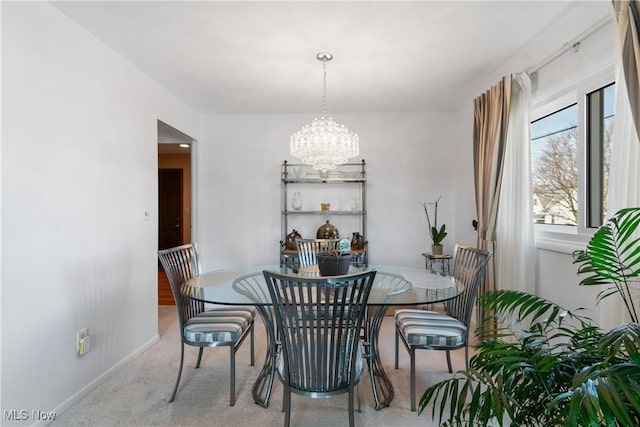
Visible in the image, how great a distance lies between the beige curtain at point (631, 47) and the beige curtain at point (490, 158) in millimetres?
1014

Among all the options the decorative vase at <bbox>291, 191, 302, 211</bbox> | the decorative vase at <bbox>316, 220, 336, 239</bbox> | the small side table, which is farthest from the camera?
the decorative vase at <bbox>291, 191, 302, 211</bbox>

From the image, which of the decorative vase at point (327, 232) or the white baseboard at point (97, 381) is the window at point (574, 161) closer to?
the decorative vase at point (327, 232)

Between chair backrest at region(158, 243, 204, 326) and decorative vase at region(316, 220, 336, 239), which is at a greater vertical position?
decorative vase at region(316, 220, 336, 239)

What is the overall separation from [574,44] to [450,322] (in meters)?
1.95

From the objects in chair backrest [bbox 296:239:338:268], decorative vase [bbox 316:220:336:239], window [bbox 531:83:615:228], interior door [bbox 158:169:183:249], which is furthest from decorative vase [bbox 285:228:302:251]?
interior door [bbox 158:169:183:249]

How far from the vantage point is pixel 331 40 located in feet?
7.36

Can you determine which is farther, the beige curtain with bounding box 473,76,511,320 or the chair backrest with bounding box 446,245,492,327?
the beige curtain with bounding box 473,76,511,320

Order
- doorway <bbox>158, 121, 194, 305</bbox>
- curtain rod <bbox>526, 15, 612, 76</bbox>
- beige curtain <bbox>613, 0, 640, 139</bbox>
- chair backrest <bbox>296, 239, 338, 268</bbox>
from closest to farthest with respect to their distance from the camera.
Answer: beige curtain <bbox>613, 0, 640, 139</bbox> → curtain rod <bbox>526, 15, 612, 76</bbox> → chair backrest <bbox>296, 239, 338, 268</bbox> → doorway <bbox>158, 121, 194, 305</bbox>

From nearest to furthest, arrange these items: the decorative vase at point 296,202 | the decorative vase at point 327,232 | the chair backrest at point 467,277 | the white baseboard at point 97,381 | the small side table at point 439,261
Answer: the white baseboard at point 97,381
the chair backrest at point 467,277
the small side table at point 439,261
the decorative vase at point 327,232
the decorative vase at point 296,202

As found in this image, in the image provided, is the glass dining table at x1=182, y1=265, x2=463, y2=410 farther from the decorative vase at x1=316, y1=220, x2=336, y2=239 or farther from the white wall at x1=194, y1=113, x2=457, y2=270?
the white wall at x1=194, y1=113, x2=457, y2=270

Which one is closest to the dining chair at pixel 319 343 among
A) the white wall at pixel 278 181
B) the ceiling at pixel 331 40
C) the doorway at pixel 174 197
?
the ceiling at pixel 331 40

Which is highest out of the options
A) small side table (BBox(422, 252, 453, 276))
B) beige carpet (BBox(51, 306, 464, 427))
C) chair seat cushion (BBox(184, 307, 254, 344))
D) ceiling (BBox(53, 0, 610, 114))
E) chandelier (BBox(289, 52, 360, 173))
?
ceiling (BBox(53, 0, 610, 114))

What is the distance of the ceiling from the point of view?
75.0 inches

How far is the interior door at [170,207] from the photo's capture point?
645 cm
